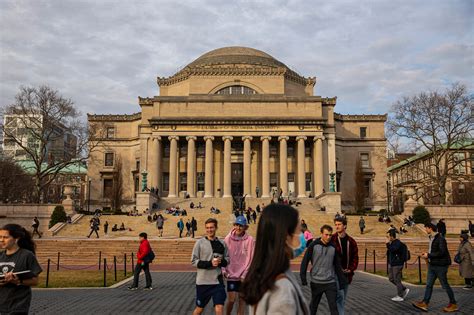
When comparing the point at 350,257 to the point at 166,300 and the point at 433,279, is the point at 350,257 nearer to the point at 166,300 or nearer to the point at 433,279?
the point at 433,279

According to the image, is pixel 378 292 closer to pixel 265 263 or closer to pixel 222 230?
pixel 265 263

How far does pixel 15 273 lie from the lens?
5703 millimetres

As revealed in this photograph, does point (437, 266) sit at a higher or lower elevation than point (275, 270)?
lower

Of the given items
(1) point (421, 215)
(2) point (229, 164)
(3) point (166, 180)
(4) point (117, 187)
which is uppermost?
(2) point (229, 164)

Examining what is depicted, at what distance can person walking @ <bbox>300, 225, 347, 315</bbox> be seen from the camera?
316 inches

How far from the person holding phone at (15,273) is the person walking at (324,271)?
449 cm

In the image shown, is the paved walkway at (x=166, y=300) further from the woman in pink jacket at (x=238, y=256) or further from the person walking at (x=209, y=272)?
the person walking at (x=209, y=272)

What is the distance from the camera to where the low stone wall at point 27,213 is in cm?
4369

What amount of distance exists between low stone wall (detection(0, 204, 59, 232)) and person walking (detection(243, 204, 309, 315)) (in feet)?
146

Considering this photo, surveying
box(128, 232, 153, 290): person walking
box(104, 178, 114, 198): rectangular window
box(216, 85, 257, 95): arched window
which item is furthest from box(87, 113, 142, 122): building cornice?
box(128, 232, 153, 290): person walking

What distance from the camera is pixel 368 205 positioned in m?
66.3

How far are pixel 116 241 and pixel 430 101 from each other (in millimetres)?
33565

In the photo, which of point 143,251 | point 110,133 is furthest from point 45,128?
point 143,251

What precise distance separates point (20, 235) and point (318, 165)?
180ft
